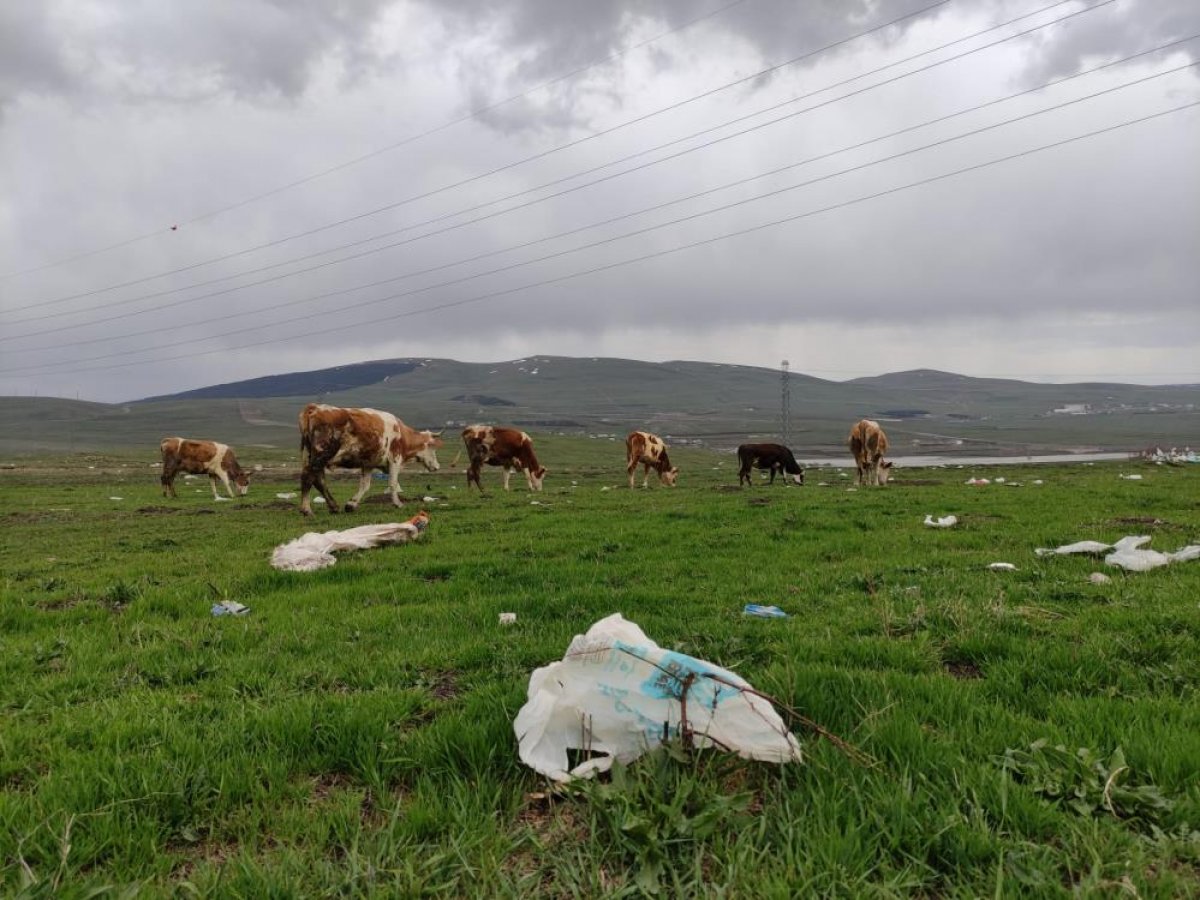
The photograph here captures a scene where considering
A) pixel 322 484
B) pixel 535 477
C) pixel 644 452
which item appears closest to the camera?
pixel 322 484

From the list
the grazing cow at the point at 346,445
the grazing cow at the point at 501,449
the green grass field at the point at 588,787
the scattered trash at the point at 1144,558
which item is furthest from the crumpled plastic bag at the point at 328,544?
the grazing cow at the point at 501,449

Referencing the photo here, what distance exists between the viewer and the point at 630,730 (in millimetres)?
3430

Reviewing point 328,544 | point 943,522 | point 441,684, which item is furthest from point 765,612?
point 943,522

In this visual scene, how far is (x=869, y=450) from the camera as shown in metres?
28.4

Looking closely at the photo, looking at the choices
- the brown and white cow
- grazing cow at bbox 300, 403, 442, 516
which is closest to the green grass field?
grazing cow at bbox 300, 403, 442, 516

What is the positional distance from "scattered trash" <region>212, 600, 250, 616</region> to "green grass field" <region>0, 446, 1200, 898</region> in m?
0.17

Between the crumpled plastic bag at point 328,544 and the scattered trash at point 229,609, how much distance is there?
1.75 metres

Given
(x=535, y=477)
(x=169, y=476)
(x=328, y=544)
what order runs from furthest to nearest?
(x=535, y=477)
(x=169, y=476)
(x=328, y=544)

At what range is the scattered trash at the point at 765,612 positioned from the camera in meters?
6.59

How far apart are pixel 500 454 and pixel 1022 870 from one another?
26.2 meters

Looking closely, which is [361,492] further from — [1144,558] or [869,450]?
[869,450]

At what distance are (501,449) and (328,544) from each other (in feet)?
56.8

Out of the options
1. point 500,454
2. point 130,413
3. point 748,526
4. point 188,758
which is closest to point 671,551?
point 748,526

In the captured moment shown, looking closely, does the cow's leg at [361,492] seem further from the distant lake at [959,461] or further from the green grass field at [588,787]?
the distant lake at [959,461]
